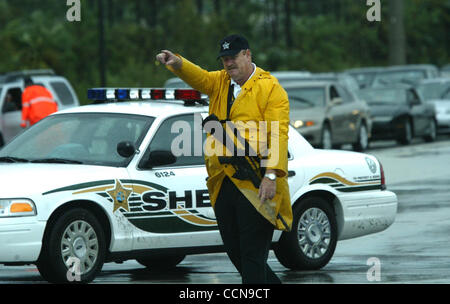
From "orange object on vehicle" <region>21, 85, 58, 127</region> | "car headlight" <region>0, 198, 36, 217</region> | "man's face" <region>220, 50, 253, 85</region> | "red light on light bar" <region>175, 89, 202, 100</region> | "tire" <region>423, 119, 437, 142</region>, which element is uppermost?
"man's face" <region>220, 50, 253, 85</region>

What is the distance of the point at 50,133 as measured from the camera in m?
9.84

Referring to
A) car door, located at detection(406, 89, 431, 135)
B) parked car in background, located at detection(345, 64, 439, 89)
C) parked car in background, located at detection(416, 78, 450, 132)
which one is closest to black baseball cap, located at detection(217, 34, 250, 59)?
car door, located at detection(406, 89, 431, 135)

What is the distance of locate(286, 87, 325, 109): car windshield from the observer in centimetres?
2459

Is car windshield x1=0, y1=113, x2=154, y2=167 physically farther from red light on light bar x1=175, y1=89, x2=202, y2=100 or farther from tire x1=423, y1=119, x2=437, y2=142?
tire x1=423, y1=119, x2=437, y2=142

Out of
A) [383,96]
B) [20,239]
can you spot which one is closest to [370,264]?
[20,239]

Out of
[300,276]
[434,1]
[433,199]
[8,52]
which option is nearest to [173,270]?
[300,276]

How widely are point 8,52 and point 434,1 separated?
3754cm

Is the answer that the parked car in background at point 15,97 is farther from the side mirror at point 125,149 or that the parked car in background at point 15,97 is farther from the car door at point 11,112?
the side mirror at point 125,149

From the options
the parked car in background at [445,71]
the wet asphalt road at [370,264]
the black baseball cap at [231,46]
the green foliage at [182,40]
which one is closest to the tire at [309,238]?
the wet asphalt road at [370,264]

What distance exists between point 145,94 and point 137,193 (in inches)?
41.9

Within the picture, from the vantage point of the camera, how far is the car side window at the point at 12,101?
2497 centimetres

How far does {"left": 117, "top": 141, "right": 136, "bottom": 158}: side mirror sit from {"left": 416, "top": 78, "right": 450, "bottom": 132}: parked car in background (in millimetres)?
23095

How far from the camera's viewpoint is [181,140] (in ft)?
31.9

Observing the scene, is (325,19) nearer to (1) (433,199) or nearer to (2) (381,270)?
(1) (433,199)
